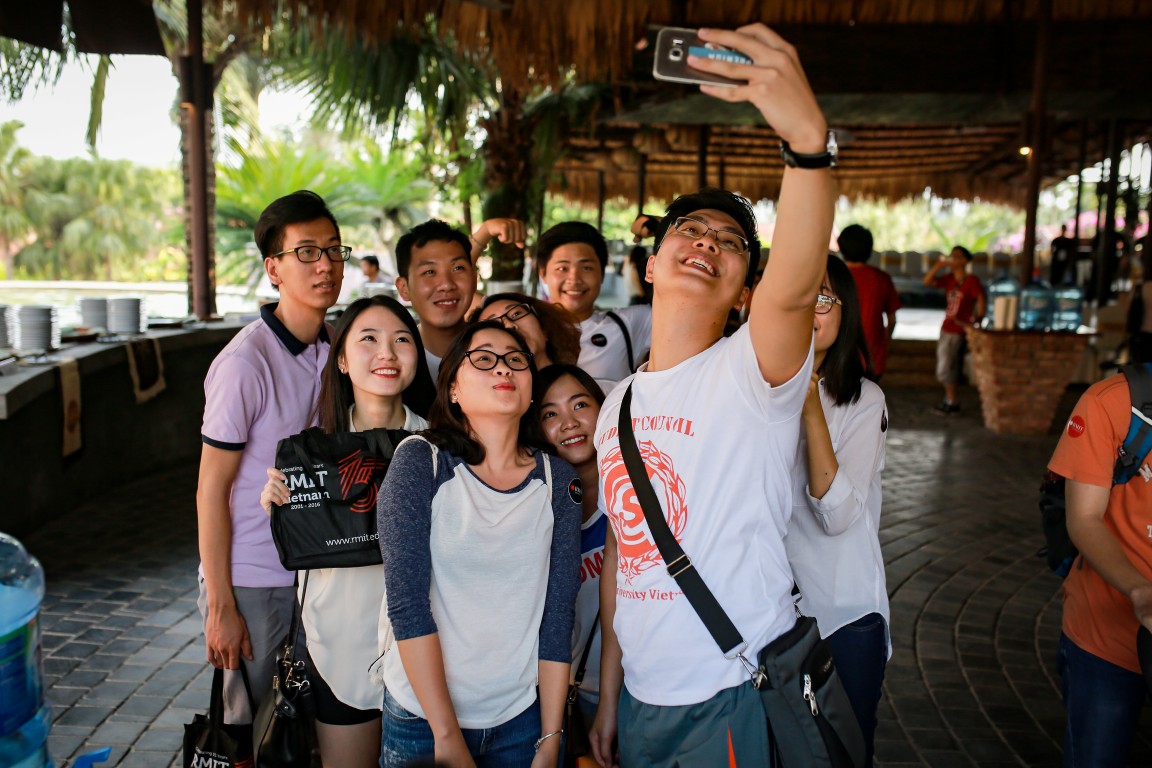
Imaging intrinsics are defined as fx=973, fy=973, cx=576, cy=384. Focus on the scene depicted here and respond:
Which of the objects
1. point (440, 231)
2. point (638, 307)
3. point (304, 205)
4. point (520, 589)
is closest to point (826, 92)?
point (638, 307)

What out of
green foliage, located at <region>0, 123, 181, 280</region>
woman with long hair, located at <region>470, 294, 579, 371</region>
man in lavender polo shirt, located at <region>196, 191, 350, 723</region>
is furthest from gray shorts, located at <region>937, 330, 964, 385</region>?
green foliage, located at <region>0, 123, 181, 280</region>

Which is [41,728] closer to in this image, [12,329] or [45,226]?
[12,329]

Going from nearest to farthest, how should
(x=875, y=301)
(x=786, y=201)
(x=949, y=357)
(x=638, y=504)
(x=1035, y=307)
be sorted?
(x=786, y=201)
(x=638, y=504)
(x=875, y=301)
(x=1035, y=307)
(x=949, y=357)

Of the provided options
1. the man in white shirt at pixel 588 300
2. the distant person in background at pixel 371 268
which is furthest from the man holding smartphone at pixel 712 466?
the distant person in background at pixel 371 268

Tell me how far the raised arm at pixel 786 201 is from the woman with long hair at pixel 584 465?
0.89 metres

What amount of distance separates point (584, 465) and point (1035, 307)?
895cm

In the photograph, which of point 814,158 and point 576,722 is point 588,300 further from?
point 814,158

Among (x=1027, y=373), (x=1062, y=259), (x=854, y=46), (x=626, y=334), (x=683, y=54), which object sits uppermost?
(x=854, y=46)

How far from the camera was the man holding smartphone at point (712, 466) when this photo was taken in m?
1.75

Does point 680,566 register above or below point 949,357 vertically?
above

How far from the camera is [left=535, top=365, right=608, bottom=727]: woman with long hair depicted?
8.24 feet

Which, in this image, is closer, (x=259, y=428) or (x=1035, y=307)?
(x=259, y=428)

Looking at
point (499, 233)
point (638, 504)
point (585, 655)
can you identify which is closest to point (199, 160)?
point (499, 233)

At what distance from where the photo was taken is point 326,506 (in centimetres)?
247
